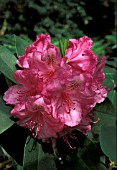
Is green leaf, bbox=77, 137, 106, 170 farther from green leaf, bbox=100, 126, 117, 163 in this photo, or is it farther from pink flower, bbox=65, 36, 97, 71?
green leaf, bbox=100, 126, 117, 163

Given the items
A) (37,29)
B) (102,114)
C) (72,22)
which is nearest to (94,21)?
(72,22)

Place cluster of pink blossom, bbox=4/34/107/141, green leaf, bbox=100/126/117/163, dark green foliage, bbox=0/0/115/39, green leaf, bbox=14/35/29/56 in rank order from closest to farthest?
green leaf, bbox=100/126/117/163
cluster of pink blossom, bbox=4/34/107/141
green leaf, bbox=14/35/29/56
dark green foliage, bbox=0/0/115/39

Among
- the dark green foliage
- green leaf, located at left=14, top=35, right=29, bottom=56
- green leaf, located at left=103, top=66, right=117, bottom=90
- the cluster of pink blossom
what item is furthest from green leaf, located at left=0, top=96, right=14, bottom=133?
the dark green foliage

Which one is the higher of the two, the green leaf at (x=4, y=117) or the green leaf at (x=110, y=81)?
the green leaf at (x=4, y=117)

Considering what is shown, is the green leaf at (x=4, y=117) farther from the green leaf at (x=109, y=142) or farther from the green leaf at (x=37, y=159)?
the green leaf at (x=109, y=142)

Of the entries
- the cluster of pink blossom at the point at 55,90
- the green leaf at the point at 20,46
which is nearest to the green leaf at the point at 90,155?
the cluster of pink blossom at the point at 55,90

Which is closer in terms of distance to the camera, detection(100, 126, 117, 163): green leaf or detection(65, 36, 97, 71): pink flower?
detection(100, 126, 117, 163): green leaf

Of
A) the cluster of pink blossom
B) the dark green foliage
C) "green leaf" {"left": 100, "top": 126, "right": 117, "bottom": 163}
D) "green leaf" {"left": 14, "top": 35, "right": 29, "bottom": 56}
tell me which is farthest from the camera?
the dark green foliage

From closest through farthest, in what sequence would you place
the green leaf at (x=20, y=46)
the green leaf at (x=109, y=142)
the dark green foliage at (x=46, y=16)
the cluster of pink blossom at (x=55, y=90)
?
the green leaf at (x=109, y=142)
the cluster of pink blossom at (x=55, y=90)
the green leaf at (x=20, y=46)
the dark green foliage at (x=46, y=16)

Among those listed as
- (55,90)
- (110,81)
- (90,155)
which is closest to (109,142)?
(55,90)
